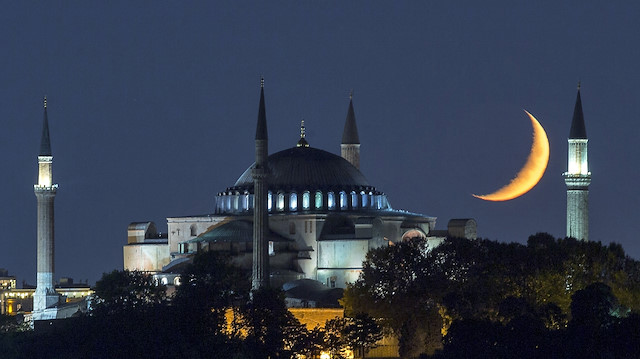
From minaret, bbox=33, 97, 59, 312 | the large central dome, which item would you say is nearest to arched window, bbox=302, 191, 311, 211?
the large central dome

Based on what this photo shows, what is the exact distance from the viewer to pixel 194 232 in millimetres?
83562

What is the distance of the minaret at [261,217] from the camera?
73.1 meters

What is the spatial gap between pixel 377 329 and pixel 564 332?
393 inches

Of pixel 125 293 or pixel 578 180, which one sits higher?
pixel 578 180

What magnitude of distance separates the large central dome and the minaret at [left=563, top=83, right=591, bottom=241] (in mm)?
10158

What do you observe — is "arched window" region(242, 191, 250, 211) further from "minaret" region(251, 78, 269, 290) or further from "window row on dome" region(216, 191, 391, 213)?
"minaret" region(251, 78, 269, 290)

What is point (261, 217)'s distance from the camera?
7338cm

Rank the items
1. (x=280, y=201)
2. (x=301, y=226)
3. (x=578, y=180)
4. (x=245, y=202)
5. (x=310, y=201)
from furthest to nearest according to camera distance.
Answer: (x=245, y=202), (x=310, y=201), (x=280, y=201), (x=301, y=226), (x=578, y=180)

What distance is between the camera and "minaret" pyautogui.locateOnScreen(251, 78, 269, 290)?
73.1m

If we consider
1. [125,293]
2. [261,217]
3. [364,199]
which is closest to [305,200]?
[364,199]

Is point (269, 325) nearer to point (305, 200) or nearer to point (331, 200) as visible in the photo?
point (305, 200)

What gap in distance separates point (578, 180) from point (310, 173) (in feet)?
39.4

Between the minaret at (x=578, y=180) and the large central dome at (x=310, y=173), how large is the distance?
10158mm

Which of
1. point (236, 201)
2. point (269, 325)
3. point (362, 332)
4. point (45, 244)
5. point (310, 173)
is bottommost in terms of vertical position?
point (362, 332)
